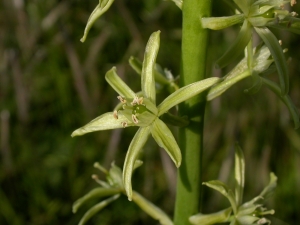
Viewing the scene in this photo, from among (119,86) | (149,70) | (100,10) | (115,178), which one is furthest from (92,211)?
(100,10)

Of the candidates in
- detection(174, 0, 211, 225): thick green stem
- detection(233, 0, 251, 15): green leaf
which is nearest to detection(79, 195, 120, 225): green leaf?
detection(174, 0, 211, 225): thick green stem

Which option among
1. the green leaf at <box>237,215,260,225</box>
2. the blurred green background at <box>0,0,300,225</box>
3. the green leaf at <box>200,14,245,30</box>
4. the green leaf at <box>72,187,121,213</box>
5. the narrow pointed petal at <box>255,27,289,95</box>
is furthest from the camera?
the blurred green background at <box>0,0,300,225</box>

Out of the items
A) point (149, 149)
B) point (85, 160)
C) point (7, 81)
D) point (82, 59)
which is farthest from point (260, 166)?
point (7, 81)

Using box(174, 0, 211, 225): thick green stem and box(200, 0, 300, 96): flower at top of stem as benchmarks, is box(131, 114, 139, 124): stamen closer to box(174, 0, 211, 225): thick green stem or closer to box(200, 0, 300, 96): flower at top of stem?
box(174, 0, 211, 225): thick green stem

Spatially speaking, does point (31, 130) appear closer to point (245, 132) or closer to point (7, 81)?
point (7, 81)

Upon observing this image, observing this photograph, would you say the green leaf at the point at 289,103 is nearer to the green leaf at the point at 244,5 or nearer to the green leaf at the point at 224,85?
the green leaf at the point at 224,85

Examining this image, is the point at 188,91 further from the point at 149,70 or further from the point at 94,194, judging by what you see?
the point at 94,194

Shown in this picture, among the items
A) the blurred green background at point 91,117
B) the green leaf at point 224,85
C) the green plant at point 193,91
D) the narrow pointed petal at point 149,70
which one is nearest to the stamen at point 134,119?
the green plant at point 193,91
